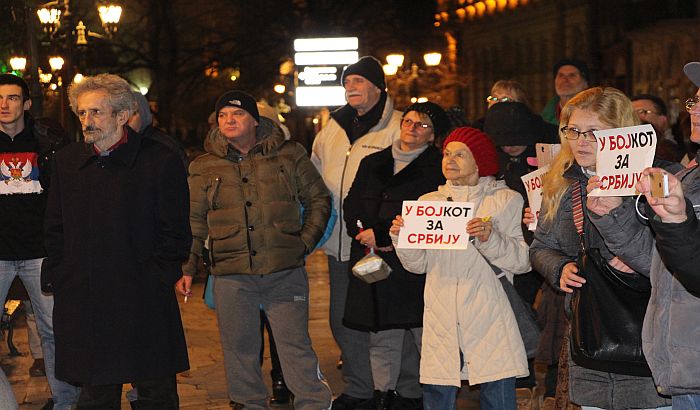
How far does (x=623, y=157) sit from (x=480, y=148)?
8.89 ft

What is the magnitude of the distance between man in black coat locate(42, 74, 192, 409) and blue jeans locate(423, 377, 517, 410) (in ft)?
4.82

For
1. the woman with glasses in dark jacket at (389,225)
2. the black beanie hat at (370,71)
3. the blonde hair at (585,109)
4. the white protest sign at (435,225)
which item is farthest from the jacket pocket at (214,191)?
the blonde hair at (585,109)

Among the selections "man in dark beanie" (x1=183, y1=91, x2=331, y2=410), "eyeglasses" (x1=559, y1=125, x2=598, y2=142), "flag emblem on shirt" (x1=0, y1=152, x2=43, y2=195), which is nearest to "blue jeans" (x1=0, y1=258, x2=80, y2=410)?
"flag emblem on shirt" (x1=0, y1=152, x2=43, y2=195)

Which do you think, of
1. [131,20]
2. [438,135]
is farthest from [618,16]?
[438,135]

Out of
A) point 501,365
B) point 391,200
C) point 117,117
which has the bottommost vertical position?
point 501,365

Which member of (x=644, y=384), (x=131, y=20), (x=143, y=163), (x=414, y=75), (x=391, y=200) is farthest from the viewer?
(x=131, y=20)

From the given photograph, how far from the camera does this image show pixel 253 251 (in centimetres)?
859

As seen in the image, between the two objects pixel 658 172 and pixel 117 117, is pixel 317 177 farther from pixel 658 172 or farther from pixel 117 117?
pixel 658 172

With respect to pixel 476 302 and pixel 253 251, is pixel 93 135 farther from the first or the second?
pixel 476 302

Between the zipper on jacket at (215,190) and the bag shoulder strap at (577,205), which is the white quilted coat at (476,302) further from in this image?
the bag shoulder strap at (577,205)

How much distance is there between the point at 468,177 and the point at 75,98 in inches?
89.5

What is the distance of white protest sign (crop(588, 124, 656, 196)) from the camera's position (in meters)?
4.93

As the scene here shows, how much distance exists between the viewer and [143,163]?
715 cm

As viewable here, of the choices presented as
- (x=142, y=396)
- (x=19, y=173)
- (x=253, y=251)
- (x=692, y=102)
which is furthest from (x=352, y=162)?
(x=692, y=102)
